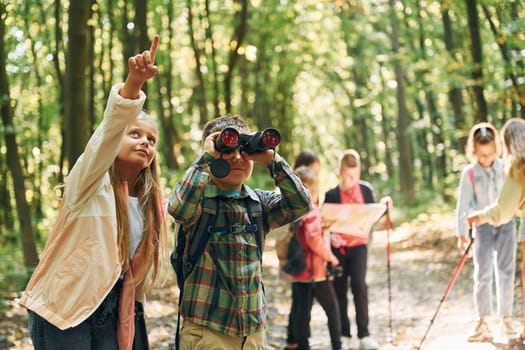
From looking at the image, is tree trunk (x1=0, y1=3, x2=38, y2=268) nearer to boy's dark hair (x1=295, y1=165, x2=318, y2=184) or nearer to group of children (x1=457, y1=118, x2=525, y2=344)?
boy's dark hair (x1=295, y1=165, x2=318, y2=184)

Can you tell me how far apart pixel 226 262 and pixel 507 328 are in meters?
4.84

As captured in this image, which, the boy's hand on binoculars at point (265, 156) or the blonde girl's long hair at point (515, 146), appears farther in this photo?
the blonde girl's long hair at point (515, 146)

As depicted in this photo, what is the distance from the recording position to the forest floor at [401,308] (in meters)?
7.79

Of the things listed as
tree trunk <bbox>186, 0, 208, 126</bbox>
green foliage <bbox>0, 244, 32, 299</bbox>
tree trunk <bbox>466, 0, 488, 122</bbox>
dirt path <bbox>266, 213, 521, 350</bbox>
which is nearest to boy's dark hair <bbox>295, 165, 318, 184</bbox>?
dirt path <bbox>266, 213, 521, 350</bbox>

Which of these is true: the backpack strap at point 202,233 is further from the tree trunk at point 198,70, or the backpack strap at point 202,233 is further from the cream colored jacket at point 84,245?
the tree trunk at point 198,70

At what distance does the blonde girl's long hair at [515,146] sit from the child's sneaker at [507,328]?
187cm

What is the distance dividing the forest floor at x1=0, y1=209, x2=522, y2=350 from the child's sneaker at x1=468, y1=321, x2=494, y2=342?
0.10 meters

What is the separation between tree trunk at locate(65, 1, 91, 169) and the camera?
6.52 meters

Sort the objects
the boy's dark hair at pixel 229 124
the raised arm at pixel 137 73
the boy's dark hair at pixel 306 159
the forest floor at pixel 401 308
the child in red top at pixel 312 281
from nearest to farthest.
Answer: the raised arm at pixel 137 73
the boy's dark hair at pixel 229 124
the child in red top at pixel 312 281
the boy's dark hair at pixel 306 159
the forest floor at pixel 401 308

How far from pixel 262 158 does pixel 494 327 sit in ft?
17.4

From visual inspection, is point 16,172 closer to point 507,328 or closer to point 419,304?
point 419,304

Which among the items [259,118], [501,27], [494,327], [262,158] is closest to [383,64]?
[259,118]

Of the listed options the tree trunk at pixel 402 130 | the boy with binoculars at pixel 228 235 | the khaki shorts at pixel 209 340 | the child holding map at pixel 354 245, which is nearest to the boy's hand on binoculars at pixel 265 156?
the boy with binoculars at pixel 228 235

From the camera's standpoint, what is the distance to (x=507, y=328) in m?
7.36
